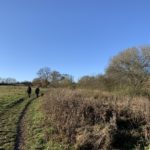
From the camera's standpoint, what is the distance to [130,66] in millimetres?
57094

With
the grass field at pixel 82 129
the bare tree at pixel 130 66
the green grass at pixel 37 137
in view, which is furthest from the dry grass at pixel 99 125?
the bare tree at pixel 130 66

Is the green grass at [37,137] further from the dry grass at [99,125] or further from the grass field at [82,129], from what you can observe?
the dry grass at [99,125]

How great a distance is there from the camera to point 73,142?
12344 mm

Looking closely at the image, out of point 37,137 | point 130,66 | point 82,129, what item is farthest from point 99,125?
point 130,66

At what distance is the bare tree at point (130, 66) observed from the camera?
183 ft

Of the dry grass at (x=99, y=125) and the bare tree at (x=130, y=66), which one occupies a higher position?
the bare tree at (x=130, y=66)

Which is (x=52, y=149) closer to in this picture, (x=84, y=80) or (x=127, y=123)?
(x=127, y=123)

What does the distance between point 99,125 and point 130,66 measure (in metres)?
44.8

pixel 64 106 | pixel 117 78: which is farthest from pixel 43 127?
pixel 117 78

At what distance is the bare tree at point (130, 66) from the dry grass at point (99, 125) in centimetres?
3904

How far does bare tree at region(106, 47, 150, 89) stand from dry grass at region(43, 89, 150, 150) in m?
39.0

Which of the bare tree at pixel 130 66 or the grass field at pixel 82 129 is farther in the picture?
the bare tree at pixel 130 66

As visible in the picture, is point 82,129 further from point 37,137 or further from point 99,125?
point 37,137

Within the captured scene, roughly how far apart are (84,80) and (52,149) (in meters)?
40.2
